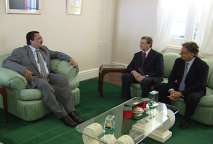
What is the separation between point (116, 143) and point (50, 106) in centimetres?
127

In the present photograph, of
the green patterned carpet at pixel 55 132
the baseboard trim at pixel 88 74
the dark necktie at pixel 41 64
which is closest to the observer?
the green patterned carpet at pixel 55 132

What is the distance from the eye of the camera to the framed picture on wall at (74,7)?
4324mm

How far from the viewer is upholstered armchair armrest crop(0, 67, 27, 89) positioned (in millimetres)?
2869

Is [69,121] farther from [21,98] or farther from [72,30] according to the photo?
[72,30]

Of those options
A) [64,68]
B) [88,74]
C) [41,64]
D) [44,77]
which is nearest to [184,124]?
[64,68]

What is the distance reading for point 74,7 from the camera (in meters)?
4.42

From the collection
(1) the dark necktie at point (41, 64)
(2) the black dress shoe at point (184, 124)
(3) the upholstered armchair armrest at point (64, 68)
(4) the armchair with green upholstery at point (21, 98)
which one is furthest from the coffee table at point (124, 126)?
(1) the dark necktie at point (41, 64)

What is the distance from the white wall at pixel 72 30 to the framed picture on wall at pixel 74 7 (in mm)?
74

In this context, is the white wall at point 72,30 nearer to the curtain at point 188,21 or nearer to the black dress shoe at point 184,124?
the curtain at point 188,21

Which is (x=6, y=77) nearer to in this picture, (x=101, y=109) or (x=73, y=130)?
(x=73, y=130)

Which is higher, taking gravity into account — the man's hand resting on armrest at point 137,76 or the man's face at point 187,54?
the man's face at point 187,54

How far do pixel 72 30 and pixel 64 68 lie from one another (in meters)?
1.23

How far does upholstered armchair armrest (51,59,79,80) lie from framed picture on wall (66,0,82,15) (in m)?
1.16

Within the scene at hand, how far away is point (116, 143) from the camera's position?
79.4 inches
